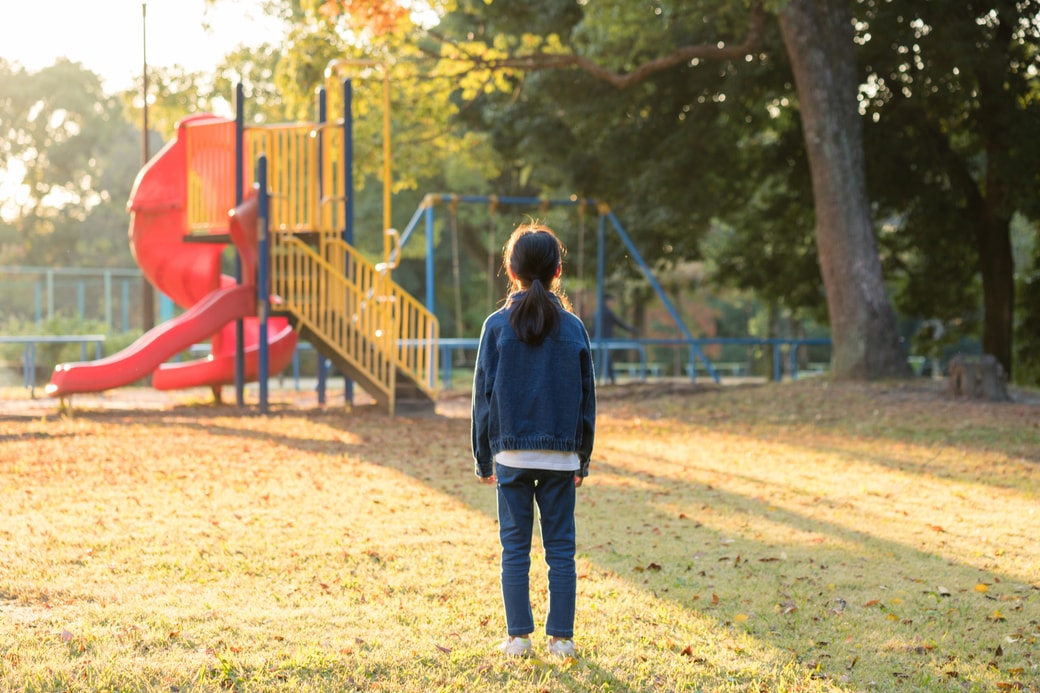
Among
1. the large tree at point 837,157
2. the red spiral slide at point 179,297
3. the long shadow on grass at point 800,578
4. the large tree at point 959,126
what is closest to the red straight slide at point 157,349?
the red spiral slide at point 179,297

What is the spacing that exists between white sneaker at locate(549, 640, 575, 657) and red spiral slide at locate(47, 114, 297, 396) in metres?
10.7

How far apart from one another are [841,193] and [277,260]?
24.5ft

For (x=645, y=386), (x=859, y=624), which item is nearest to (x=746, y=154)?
(x=645, y=386)

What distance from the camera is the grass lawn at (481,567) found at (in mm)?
4133

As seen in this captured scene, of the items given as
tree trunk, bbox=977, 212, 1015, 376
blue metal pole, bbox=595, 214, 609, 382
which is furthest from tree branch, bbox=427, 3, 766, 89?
tree trunk, bbox=977, 212, 1015, 376

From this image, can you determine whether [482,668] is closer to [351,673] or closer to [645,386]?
[351,673]

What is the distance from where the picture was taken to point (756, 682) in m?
4.02

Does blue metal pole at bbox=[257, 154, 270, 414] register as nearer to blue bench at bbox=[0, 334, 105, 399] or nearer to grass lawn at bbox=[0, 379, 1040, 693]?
grass lawn at bbox=[0, 379, 1040, 693]

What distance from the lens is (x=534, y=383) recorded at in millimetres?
4137

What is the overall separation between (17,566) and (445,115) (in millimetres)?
15509

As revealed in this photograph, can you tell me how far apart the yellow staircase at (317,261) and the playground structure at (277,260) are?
17 mm

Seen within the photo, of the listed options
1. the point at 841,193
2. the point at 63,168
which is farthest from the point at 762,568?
the point at 63,168

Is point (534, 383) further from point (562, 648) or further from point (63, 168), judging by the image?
point (63, 168)

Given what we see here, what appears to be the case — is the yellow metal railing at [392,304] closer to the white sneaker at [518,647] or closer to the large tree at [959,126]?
the large tree at [959,126]
